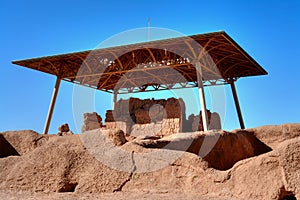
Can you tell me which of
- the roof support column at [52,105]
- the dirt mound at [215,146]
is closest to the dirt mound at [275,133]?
the dirt mound at [215,146]

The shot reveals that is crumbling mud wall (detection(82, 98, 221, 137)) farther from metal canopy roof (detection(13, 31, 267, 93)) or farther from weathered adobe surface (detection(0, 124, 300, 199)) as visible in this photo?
weathered adobe surface (detection(0, 124, 300, 199))

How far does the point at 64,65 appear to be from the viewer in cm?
2111

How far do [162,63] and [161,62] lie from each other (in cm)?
9

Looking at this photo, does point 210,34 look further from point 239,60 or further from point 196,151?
point 196,151

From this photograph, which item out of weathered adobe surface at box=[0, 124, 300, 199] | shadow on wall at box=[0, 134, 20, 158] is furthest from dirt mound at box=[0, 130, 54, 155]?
weathered adobe surface at box=[0, 124, 300, 199]

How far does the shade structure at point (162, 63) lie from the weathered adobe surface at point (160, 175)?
10.5m

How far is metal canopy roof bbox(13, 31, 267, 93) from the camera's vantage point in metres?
17.0

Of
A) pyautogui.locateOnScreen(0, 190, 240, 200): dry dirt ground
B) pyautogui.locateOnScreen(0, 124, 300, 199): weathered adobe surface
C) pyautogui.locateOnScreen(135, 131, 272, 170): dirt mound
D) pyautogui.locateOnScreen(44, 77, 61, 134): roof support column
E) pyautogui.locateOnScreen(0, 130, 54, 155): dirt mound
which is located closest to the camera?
pyautogui.locateOnScreen(0, 124, 300, 199): weathered adobe surface

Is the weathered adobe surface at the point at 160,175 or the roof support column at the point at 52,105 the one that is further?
the roof support column at the point at 52,105

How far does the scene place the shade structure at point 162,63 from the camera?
17.1 metres

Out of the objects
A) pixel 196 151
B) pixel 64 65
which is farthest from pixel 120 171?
pixel 64 65

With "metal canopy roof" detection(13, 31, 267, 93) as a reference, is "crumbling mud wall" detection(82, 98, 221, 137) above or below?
below

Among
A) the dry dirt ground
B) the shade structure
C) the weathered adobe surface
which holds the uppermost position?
the shade structure

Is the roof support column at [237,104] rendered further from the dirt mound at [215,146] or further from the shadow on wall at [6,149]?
the shadow on wall at [6,149]
